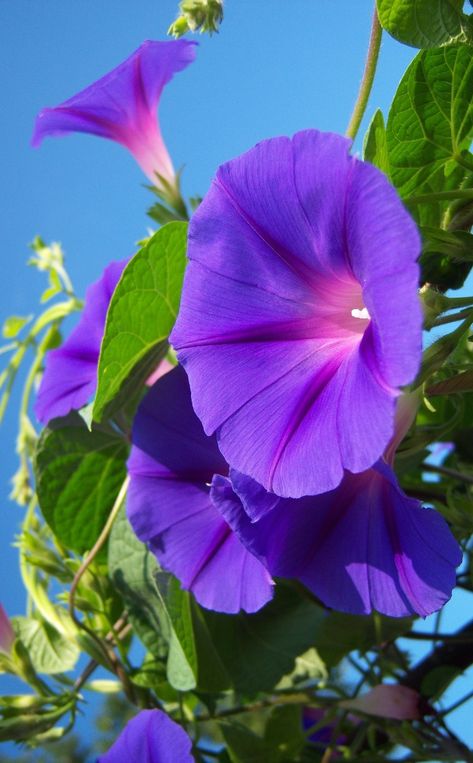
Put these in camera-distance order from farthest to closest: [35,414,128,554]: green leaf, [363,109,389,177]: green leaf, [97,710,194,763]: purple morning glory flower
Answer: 1. [35,414,128,554]: green leaf
2. [97,710,194,763]: purple morning glory flower
3. [363,109,389,177]: green leaf

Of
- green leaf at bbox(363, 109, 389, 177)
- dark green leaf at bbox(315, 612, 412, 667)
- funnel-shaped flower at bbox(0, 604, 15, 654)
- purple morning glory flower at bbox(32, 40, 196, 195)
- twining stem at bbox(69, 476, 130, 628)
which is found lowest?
dark green leaf at bbox(315, 612, 412, 667)

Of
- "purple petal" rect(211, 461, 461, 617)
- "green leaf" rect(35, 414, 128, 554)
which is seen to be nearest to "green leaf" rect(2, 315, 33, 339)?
"green leaf" rect(35, 414, 128, 554)

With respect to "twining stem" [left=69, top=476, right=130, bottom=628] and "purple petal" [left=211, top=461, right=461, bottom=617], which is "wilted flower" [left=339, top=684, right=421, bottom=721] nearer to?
"twining stem" [left=69, top=476, right=130, bottom=628]

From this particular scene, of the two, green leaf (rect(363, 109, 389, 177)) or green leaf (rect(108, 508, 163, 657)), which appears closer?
green leaf (rect(363, 109, 389, 177))

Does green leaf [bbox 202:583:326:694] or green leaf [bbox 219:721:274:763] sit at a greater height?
green leaf [bbox 202:583:326:694]

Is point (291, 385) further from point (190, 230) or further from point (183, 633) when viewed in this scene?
point (183, 633)

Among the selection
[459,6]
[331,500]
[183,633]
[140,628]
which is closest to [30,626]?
[140,628]
